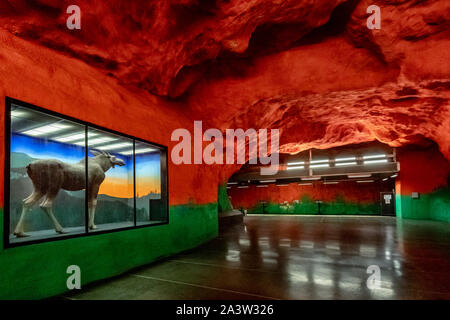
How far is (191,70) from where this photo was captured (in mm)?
7309

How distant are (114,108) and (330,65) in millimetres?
6492

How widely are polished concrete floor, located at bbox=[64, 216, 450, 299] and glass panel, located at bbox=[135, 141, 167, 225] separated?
1391 millimetres

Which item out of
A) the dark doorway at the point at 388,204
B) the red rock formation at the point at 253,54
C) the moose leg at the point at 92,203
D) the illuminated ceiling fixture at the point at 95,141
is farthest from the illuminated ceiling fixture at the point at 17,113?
the dark doorway at the point at 388,204

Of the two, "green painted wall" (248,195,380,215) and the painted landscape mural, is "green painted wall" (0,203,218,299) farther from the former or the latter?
"green painted wall" (248,195,380,215)

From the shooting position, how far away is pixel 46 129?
5.40 meters

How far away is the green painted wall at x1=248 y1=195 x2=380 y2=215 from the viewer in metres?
22.0

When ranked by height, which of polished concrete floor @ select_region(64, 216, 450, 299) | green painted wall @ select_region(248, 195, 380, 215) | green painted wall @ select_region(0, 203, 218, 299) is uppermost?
green painted wall @ select_region(0, 203, 218, 299)

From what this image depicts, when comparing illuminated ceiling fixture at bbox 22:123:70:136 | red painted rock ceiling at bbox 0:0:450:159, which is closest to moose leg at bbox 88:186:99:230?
illuminated ceiling fixture at bbox 22:123:70:136

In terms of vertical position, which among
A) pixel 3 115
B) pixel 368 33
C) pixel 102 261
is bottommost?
pixel 102 261

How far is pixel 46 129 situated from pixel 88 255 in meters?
2.97

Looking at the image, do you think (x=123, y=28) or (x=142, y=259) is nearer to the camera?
(x=123, y=28)
